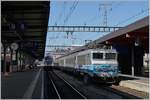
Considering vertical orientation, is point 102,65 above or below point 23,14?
below

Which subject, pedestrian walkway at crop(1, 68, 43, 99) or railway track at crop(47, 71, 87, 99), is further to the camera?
railway track at crop(47, 71, 87, 99)

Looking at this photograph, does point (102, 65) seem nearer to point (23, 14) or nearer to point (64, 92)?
point (64, 92)

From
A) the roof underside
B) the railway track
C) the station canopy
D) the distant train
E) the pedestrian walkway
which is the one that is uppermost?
the station canopy

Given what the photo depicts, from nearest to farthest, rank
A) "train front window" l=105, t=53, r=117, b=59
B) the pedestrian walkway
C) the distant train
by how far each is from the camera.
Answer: the pedestrian walkway → the distant train → "train front window" l=105, t=53, r=117, b=59

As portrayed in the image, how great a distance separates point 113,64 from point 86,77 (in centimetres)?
308

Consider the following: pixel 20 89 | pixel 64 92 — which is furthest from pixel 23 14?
pixel 64 92

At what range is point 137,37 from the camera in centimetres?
3550

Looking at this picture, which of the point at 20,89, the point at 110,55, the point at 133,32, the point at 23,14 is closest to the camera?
the point at 20,89

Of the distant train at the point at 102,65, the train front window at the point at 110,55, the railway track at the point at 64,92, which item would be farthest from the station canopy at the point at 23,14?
the train front window at the point at 110,55

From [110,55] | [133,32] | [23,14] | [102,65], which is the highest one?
[23,14]

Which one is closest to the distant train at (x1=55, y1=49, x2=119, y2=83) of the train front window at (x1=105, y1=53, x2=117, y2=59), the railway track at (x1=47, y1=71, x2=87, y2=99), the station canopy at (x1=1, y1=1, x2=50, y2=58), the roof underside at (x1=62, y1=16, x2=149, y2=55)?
the train front window at (x1=105, y1=53, x2=117, y2=59)

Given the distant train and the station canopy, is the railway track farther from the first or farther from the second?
the station canopy

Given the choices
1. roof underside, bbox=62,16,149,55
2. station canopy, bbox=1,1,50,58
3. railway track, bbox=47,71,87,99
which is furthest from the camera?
roof underside, bbox=62,16,149,55

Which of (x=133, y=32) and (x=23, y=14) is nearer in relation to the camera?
(x=23, y=14)
